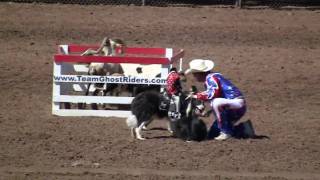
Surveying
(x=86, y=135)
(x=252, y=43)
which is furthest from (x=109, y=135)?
(x=252, y=43)

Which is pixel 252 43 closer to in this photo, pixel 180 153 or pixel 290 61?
pixel 290 61

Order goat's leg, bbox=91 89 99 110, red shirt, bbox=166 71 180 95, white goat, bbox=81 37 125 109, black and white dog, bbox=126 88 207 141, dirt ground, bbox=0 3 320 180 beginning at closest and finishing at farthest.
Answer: dirt ground, bbox=0 3 320 180, black and white dog, bbox=126 88 207 141, red shirt, bbox=166 71 180 95, white goat, bbox=81 37 125 109, goat's leg, bbox=91 89 99 110

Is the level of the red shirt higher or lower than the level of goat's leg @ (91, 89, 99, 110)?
higher

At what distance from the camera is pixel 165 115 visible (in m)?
10.5

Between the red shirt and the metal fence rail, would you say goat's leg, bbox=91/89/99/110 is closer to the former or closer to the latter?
the red shirt

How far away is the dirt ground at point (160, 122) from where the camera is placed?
923cm

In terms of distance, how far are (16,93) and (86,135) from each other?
3.22 metres

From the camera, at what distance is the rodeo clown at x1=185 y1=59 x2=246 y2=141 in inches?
411

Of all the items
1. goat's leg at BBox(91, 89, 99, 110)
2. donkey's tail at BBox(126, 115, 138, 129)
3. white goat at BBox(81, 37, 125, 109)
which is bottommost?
goat's leg at BBox(91, 89, 99, 110)

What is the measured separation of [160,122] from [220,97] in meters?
1.56

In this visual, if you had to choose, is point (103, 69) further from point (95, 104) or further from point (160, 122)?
point (160, 122)

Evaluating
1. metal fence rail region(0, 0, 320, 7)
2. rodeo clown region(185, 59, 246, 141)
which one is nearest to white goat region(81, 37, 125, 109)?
rodeo clown region(185, 59, 246, 141)

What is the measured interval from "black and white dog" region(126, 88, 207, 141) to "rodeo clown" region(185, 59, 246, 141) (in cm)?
18

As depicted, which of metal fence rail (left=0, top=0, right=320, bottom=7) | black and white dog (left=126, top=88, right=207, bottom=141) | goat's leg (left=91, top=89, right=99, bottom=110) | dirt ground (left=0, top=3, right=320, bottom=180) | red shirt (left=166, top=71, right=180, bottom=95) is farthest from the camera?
metal fence rail (left=0, top=0, right=320, bottom=7)
